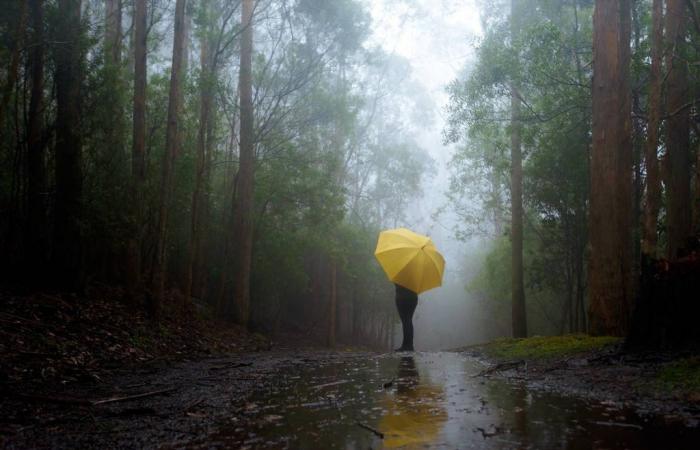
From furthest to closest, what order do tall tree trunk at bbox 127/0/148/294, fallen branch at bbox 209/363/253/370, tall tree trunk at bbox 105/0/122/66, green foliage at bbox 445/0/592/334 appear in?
tall tree trunk at bbox 105/0/122/66
green foliage at bbox 445/0/592/334
tall tree trunk at bbox 127/0/148/294
fallen branch at bbox 209/363/253/370

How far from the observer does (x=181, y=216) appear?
47.5 feet

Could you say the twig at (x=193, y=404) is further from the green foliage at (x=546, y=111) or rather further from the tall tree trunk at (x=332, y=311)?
the tall tree trunk at (x=332, y=311)

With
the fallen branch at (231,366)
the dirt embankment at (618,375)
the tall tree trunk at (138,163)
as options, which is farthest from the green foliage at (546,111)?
the fallen branch at (231,366)

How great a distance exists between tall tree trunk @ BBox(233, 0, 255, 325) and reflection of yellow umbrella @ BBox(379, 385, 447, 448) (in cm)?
1094

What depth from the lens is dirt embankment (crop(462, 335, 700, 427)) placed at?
12.0 ft

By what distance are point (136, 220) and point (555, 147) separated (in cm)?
1155

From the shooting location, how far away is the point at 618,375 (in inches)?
191

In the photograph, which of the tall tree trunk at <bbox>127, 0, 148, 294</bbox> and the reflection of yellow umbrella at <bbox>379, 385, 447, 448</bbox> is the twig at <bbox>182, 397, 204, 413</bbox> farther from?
the tall tree trunk at <bbox>127, 0, 148, 294</bbox>

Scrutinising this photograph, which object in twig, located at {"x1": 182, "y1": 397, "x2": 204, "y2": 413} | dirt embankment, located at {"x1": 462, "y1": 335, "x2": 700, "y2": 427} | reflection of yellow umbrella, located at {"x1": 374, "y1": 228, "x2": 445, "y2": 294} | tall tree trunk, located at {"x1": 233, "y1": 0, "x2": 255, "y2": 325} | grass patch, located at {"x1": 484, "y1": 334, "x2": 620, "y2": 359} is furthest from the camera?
tall tree trunk, located at {"x1": 233, "y1": 0, "x2": 255, "y2": 325}

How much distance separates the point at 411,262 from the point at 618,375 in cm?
594

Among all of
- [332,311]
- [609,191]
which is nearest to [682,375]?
[609,191]

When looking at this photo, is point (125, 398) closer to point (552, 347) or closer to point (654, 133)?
point (552, 347)

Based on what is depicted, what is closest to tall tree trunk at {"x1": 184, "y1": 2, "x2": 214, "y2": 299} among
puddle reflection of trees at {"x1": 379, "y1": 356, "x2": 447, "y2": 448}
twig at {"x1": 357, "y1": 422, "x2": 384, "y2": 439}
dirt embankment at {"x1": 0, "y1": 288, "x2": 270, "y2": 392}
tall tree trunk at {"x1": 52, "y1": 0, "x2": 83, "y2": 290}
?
dirt embankment at {"x1": 0, "y1": 288, "x2": 270, "y2": 392}

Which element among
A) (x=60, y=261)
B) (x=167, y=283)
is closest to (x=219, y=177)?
(x=167, y=283)
